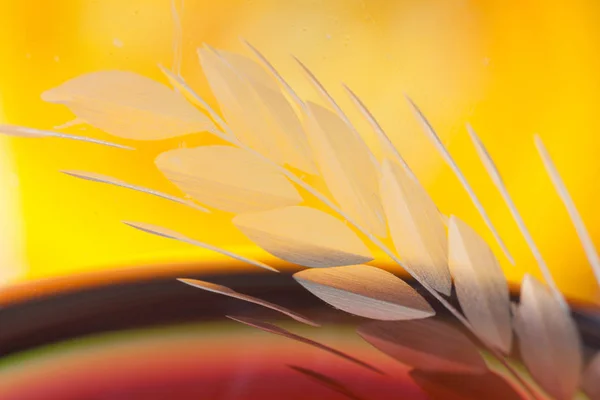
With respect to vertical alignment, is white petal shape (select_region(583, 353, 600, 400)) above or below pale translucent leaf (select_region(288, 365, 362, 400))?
below

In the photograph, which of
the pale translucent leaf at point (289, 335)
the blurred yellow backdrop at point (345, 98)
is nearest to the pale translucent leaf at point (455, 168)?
the blurred yellow backdrop at point (345, 98)

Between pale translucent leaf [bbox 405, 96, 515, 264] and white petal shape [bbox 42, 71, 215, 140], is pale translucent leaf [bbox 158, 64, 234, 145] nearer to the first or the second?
white petal shape [bbox 42, 71, 215, 140]

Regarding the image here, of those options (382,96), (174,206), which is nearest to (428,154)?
(382,96)

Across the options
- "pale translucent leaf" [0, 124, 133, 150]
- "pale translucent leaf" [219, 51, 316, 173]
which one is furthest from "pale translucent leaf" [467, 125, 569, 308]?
"pale translucent leaf" [0, 124, 133, 150]

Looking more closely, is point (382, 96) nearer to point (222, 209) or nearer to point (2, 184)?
point (222, 209)

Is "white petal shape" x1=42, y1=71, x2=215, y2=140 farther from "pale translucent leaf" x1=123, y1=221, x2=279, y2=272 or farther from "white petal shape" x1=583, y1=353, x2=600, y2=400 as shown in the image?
"white petal shape" x1=583, y1=353, x2=600, y2=400

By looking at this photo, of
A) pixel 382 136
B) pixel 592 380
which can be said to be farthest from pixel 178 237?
pixel 592 380

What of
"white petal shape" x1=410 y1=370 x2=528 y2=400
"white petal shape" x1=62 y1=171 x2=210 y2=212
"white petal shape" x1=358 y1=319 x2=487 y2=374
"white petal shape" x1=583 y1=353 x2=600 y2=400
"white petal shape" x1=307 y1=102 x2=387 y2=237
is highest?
"white petal shape" x1=62 y1=171 x2=210 y2=212
